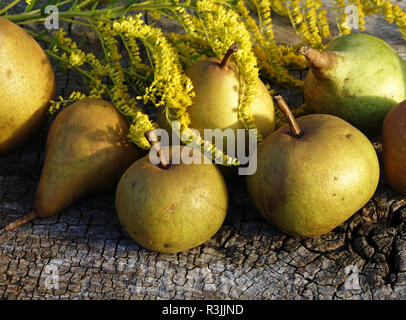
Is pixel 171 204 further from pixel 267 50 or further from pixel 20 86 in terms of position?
pixel 267 50

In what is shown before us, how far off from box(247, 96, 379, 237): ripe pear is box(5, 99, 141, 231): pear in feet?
1.86

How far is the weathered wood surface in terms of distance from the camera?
190 centimetres

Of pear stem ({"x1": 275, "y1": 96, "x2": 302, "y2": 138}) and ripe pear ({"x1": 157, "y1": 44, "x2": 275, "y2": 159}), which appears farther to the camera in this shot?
ripe pear ({"x1": 157, "y1": 44, "x2": 275, "y2": 159})

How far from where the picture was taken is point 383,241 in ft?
6.61

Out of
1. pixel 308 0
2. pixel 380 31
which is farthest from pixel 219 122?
pixel 380 31

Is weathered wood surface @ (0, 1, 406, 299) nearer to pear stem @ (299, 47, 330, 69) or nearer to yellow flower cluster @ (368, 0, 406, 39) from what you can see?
pear stem @ (299, 47, 330, 69)

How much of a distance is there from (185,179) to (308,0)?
127 cm

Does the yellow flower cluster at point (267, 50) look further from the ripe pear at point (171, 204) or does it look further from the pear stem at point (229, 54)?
the ripe pear at point (171, 204)

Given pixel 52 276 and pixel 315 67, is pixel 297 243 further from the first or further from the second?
pixel 52 276

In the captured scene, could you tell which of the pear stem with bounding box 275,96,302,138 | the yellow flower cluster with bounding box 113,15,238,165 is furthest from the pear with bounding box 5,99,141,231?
the pear stem with bounding box 275,96,302,138

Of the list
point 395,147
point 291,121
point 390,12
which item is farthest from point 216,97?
point 390,12

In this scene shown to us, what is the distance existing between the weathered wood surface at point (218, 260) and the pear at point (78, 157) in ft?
0.29

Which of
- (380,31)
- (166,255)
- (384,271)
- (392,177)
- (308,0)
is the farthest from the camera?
(380,31)

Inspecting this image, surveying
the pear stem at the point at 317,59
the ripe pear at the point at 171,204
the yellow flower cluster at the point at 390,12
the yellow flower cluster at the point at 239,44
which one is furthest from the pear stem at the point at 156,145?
the yellow flower cluster at the point at 390,12
